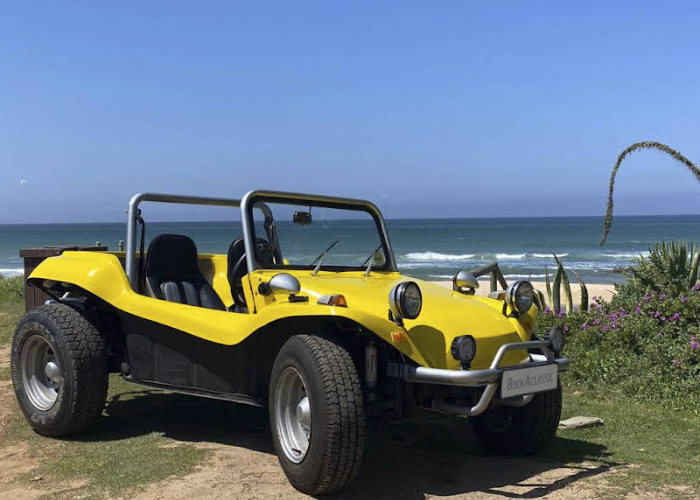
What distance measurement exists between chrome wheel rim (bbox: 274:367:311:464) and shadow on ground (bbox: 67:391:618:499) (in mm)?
384

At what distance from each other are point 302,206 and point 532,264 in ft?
126

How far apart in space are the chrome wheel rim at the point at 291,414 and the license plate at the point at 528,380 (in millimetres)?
1138

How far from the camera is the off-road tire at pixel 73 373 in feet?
18.1

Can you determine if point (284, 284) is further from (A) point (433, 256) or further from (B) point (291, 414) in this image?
(A) point (433, 256)

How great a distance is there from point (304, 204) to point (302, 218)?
120 mm

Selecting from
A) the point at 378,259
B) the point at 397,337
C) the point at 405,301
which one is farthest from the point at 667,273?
the point at 397,337

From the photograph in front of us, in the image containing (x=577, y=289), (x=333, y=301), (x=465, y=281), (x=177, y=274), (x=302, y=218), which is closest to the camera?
(x=333, y=301)

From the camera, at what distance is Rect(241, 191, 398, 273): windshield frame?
5.35m

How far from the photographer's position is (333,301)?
4309 millimetres

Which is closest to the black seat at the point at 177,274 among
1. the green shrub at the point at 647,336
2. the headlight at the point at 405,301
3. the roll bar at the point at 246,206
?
the roll bar at the point at 246,206

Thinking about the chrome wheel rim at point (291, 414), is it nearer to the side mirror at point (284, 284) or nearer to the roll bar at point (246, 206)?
the side mirror at point (284, 284)

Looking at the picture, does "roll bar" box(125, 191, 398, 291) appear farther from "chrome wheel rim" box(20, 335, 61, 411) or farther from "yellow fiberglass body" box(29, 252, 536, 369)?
"chrome wheel rim" box(20, 335, 61, 411)

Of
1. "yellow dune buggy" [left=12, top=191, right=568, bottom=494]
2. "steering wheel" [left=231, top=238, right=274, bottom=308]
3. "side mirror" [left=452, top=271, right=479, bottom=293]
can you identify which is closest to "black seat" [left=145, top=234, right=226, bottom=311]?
"yellow dune buggy" [left=12, top=191, right=568, bottom=494]

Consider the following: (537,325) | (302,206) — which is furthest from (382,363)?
(537,325)
